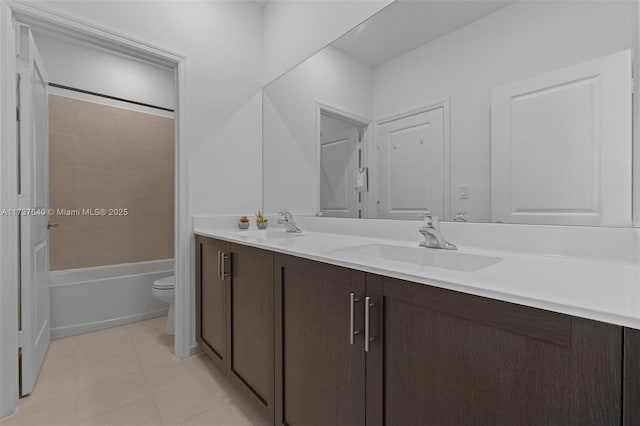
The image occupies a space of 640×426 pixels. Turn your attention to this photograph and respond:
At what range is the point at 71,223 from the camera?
259 centimetres

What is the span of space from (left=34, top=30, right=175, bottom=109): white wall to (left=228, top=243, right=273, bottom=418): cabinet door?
2.01m

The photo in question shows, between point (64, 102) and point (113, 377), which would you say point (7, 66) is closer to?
point (64, 102)

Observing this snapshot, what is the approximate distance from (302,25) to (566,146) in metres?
1.69

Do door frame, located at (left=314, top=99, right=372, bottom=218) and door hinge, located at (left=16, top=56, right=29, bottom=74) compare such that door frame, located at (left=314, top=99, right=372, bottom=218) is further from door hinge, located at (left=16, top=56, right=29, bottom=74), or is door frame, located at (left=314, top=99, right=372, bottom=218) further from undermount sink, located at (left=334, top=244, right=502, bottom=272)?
door hinge, located at (left=16, top=56, right=29, bottom=74)

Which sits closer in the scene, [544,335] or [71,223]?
[544,335]

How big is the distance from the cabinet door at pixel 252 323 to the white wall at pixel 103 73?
2007mm

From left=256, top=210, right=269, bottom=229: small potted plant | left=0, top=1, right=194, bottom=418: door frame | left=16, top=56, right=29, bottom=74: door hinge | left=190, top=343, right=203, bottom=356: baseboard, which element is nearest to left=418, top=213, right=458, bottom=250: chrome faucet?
left=256, top=210, right=269, bottom=229: small potted plant

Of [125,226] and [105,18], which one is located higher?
[105,18]

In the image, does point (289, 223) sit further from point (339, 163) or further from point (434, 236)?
point (434, 236)

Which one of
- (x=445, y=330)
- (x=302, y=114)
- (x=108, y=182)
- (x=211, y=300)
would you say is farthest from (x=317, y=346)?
(x=108, y=182)

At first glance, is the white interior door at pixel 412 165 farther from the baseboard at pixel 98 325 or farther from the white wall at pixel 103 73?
the baseboard at pixel 98 325

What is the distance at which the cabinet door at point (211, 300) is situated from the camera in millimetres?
1582

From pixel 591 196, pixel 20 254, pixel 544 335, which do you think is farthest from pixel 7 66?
pixel 591 196

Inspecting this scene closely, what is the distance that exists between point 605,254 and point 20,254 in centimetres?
244
